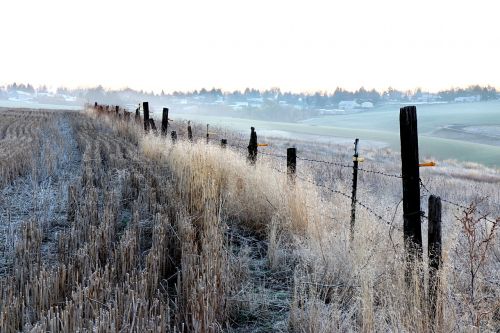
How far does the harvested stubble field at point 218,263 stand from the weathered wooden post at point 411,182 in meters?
0.20

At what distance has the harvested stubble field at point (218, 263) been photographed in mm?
3217

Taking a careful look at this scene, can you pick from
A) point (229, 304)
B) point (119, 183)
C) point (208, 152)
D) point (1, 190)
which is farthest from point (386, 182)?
point (229, 304)

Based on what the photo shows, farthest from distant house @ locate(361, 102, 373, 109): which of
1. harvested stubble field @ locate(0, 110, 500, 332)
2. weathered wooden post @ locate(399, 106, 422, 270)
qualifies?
weathered wooden post @ locate(399, 106, 422, 270)

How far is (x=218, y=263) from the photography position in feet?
13.0

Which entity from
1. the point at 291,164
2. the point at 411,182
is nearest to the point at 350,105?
the point at 291,164

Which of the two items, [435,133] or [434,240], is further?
[435,133]

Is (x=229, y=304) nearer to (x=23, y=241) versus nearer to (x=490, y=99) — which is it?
(x=23, y=241)

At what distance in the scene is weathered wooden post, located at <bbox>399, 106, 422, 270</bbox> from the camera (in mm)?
4258

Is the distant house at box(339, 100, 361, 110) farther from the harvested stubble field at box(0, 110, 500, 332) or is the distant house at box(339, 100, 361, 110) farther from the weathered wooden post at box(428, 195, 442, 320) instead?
the weathered wooden post at box(428, 195, 442, 320)

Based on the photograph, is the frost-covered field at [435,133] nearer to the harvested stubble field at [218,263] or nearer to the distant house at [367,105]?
the harvested stubble field at [218,263]

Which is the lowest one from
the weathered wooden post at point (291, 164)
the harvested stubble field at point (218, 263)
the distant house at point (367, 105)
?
the harvested stubble field at point (218, 263)

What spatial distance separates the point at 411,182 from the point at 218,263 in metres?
2.04

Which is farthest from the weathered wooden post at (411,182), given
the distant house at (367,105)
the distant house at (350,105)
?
the distant house at (350,105)

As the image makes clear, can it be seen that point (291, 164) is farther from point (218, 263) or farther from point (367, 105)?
point (367, 105)
